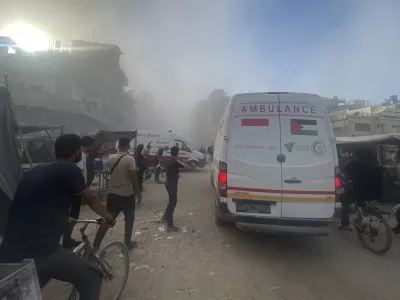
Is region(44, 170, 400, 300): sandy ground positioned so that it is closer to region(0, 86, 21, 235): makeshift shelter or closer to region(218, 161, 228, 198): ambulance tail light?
region(218, 161, 228, 198): ambulance tail light

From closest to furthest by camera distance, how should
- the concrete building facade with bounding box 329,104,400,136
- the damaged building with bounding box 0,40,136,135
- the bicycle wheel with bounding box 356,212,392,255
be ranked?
the bicycle wheel with bounding box 356,212,392,255, the concrete building facade with bounding box 329,104,400,136, the damaged building with bounding box 0,40,136,135

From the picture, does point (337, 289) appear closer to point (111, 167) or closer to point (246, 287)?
point (246, 287)

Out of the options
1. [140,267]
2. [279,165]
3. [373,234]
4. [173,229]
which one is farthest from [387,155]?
[140,267]

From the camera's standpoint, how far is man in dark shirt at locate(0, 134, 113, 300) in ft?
6.36

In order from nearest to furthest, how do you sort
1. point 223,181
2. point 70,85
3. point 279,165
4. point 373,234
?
point 279,165 < point 223,181 < point 373,234 < point 70,85

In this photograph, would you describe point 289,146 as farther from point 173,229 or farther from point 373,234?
point 173,229

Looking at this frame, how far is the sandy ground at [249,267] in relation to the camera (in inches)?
136

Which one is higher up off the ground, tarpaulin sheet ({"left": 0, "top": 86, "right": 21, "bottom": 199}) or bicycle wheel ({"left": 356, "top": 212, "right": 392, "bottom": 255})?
tarpaulin sheet ({"left": 0, "top": 86, "right": 21, "bottom": 199})

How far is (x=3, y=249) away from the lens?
6.31 ft

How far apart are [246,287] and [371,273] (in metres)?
2.11

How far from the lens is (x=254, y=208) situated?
4.41m

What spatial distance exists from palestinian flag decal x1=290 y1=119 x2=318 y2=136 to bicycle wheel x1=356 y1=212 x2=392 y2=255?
2.16m

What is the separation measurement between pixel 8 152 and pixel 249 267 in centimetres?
407

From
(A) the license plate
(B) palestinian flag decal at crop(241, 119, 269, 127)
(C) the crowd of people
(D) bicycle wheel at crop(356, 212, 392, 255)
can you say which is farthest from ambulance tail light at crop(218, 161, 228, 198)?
(D) bicycle wheel at crop(356, 212, 392, 255)
